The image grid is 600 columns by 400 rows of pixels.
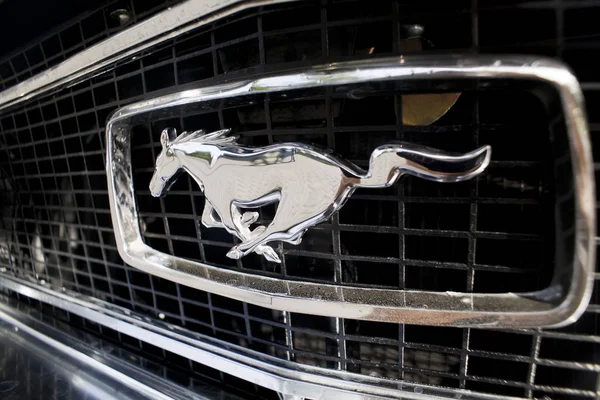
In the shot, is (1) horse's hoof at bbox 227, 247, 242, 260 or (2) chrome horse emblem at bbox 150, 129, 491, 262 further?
(1) horse's hoof at bbox 227, 247, 242, 260

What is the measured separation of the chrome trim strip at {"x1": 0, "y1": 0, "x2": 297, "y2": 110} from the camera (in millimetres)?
679

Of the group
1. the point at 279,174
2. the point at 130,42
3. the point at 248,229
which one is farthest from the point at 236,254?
the point at 130,42

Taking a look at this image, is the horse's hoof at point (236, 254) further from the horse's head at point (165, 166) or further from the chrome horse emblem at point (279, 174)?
the horse's head at point (165, 166)

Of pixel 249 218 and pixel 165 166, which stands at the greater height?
pixel 165 166

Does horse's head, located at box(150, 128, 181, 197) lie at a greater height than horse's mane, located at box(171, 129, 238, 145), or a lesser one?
lesser

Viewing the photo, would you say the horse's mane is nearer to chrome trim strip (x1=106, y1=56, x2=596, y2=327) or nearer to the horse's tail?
chrome trim strip (x1=106, y1=56, x2=596, y2=327)

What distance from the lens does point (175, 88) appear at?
32.6 inches

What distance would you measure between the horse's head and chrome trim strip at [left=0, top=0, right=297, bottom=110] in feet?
0.64

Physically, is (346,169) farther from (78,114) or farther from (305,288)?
(78,114)

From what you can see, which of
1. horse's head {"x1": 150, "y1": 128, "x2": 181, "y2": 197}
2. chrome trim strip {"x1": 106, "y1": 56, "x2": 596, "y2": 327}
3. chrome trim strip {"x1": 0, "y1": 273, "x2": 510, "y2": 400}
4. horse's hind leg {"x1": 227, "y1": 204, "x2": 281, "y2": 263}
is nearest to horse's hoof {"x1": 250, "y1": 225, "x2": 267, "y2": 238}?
horse's hind leg {"x1": 227, "y1": 204, "x2": 281, "y2": 263}

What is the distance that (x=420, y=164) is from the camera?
1.93ft

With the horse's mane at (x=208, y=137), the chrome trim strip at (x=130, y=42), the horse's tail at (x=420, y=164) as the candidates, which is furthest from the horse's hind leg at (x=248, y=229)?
A: the chrome trim strip at (x=130, y=42)

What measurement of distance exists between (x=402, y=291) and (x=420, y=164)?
248 millimetres

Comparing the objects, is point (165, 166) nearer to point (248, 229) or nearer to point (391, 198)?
point (248, 229)
